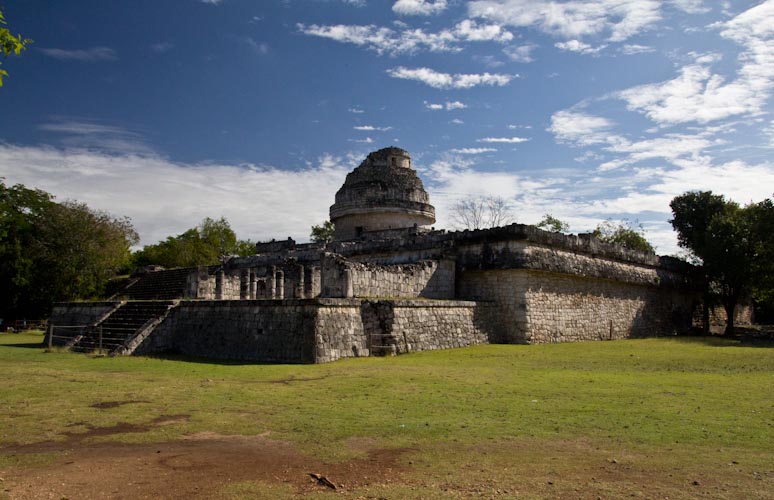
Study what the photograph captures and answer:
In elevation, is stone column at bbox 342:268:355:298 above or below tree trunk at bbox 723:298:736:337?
above

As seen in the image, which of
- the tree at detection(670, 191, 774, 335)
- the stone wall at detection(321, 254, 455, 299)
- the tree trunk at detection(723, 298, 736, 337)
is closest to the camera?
the stone wall at detection(321, 254, 455, 299)

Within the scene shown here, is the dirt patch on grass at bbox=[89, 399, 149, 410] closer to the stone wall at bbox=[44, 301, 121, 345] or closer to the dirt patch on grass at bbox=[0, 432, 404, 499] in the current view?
the dirt patch on grass at bbox=[0, 432, 404, 499]

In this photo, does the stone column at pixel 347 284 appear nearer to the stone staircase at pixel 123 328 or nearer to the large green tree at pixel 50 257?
the stone staircase at pixel 123 328

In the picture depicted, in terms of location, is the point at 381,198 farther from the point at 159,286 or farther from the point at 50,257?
the point at 50,257

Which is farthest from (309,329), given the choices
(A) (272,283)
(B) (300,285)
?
(A) (272,283)

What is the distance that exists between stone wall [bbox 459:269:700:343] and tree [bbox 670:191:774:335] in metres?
3.24

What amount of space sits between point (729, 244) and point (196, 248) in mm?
33485

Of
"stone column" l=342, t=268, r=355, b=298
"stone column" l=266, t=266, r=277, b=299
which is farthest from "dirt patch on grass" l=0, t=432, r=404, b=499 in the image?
"stone column" l=266, t=266, r=277, b=299

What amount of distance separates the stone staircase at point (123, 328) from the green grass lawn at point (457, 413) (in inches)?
97.2

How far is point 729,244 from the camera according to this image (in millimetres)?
25094

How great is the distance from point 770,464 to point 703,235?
81.5 ft

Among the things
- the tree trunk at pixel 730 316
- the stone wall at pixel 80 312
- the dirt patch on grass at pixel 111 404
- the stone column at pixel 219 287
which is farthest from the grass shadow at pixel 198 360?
the tree trunk at pixel 730 316

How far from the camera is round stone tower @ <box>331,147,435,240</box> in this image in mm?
28094

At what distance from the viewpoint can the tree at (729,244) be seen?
23.1 metres
